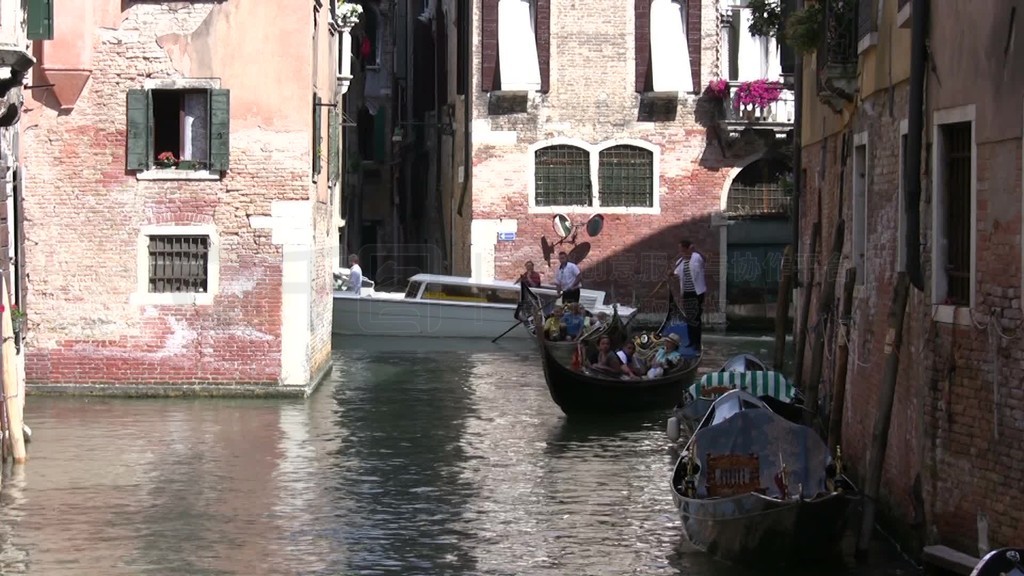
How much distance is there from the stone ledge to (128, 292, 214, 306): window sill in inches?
33.6

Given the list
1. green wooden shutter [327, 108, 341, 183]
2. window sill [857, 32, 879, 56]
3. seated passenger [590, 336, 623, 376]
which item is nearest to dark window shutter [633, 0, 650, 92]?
green wooden shutter [327, 108, 341, 183]

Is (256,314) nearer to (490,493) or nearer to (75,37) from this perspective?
(75,37)

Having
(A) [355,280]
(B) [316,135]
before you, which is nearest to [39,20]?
(B) [316,135]

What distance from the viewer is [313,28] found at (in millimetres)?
18203

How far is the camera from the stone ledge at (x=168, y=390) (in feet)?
58.9

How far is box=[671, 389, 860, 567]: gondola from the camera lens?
382 inches

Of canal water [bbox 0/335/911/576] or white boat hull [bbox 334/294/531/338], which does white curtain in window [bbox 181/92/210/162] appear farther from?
white boat hull [bbox 334/294/531/338]

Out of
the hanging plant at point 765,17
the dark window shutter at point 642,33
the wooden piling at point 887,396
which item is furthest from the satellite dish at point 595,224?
the wooden piling at point 887,396

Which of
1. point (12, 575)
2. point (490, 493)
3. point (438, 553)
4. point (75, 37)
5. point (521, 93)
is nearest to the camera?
point (12, 575)

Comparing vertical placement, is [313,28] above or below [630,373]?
above

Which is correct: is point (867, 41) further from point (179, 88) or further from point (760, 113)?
point (760, 113)

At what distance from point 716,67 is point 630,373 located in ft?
36.5

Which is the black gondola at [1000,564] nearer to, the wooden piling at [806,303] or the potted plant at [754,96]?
the wooden piling at [806,303]

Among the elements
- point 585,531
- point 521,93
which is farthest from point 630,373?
point 521,93
